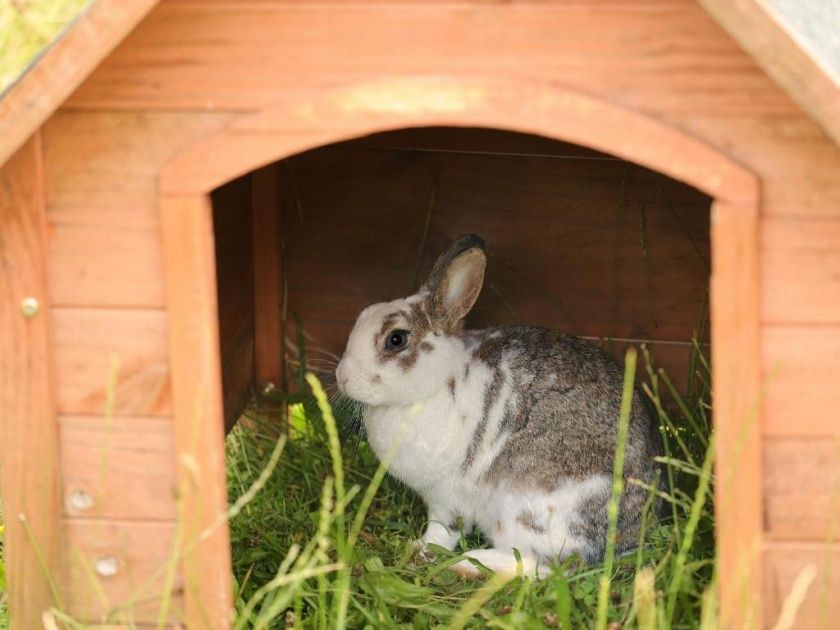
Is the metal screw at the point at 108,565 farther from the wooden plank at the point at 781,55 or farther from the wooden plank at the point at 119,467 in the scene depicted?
the wooden plank at the point at 781,55

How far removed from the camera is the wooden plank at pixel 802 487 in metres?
3.16

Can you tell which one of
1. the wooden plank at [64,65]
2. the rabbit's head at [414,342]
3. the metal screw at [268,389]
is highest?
the wooden plank at [64,65]

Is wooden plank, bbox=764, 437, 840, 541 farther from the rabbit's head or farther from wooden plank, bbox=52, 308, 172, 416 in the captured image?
wooden plank, bbox=52, 308, 172, 416

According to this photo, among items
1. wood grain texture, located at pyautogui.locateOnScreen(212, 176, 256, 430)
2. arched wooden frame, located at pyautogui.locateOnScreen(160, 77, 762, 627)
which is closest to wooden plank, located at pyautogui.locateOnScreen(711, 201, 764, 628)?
arched wooden frame, located at pyautogui.locateOnScreen(160, 77, 762, 627)

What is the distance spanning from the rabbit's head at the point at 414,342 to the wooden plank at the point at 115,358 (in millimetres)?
935

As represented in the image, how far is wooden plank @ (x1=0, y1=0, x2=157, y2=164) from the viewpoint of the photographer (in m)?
2.86

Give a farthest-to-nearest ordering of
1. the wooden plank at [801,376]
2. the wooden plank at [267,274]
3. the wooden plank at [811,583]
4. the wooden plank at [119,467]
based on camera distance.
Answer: the wooden plank at [267,274], the wooden plank at [119,467], the wooden plank at [811,583], the wooden plank at [801,376]

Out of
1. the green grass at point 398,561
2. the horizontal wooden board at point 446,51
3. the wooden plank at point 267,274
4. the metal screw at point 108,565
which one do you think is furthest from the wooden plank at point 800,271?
the wooden plank at point 267,274

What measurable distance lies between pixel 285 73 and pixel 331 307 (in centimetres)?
196

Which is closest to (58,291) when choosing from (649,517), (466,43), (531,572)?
(466,43)

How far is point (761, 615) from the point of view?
3.21 m

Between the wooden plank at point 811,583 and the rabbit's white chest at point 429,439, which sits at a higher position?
the rabbit's white chest at point 429,439

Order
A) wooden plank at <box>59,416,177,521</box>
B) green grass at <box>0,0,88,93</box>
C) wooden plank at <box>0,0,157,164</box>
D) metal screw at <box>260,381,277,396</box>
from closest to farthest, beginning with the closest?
1. wooden plank at <box>0,0,157,164</box>
2. wooden plank at <box>59,416,177,521</box>
3. metal screw at <box>260,381,277,396</box>
4. green grass at <box>0,0,88,93</box>

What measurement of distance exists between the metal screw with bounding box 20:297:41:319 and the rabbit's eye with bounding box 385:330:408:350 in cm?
120
